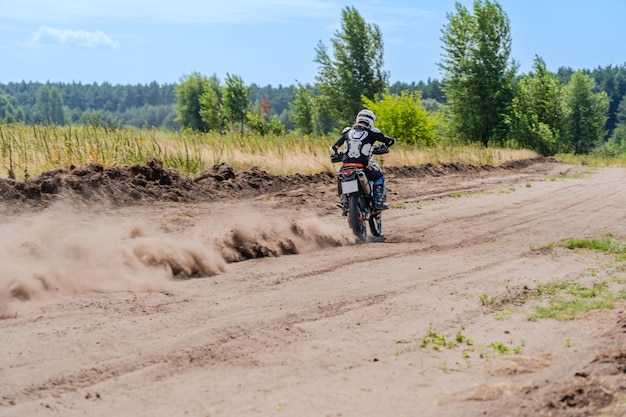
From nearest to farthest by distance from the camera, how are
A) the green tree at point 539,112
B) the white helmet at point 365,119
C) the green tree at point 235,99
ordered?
the white helmet at point 365,119
the green tree at point 539,112
the green tree at point 235,99

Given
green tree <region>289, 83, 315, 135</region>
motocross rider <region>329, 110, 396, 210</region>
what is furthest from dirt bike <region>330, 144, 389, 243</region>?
green tree <region>289, 83, 315, 135</region>

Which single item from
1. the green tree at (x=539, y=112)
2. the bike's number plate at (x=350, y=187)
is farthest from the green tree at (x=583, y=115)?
the bike's number plate at (x=350, y=187)

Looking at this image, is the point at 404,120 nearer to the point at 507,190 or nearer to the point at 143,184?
the point at 507,190

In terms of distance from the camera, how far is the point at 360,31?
223ft

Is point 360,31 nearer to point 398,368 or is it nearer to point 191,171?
point 191,171

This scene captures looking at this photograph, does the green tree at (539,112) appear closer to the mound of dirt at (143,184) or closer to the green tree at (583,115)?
the green tree at (583,115)

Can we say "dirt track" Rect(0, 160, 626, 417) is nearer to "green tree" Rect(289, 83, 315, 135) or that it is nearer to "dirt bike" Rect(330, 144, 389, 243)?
"dirt bike" Rect(330, 144, 389, 243)

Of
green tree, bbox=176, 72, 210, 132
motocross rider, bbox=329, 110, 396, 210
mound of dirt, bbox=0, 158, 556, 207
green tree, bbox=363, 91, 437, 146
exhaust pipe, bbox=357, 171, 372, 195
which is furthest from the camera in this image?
green tree, bbox=176, 72, 210, 132

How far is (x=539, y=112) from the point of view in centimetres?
6384

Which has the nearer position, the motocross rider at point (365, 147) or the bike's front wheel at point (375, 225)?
the motocross rider at point (365, 147)

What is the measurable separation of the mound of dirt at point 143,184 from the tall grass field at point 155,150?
0.93 meters

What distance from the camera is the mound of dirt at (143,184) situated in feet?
42.1

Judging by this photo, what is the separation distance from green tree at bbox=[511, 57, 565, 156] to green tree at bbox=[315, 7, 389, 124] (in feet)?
44.1

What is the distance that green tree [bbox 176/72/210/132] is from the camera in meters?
112
